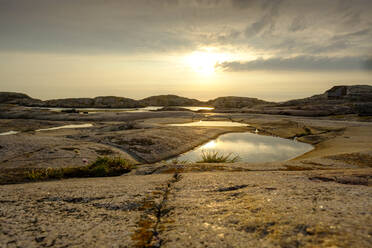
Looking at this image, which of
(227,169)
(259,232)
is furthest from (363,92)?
(259,232)

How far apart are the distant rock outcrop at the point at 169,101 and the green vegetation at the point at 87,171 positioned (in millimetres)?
109406

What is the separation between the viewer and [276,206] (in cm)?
320

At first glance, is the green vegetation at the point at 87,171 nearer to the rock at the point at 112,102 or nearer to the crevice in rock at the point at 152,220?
the crevice in rock at the point at 152,220

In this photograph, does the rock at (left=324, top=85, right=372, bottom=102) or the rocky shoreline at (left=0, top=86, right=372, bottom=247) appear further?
the rock at (left=324, top=85, right=372, bottom=102)

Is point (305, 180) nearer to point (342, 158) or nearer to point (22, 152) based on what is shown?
point (342, 158)

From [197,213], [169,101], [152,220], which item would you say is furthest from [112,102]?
[197,213]

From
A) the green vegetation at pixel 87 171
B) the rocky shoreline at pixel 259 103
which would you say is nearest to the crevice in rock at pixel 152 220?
the green vegetation at pixel 87 171

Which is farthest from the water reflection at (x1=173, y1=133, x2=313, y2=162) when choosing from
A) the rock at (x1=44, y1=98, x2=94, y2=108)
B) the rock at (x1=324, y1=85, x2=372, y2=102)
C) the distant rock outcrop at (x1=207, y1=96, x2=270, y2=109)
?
the rock at (x1=44, y1=98, x2=94, y2=108)

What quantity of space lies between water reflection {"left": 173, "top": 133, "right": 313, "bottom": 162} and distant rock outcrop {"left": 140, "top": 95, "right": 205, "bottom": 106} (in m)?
99.2

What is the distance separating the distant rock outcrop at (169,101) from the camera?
119 metres

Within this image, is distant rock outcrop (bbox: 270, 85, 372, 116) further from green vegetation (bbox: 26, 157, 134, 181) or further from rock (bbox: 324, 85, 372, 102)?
green vegetation (bbox: 26, 157, 134, 181)

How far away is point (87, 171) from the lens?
23.5ft

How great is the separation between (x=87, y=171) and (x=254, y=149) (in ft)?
36.8

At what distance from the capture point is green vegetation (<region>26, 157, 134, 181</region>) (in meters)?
6.66
